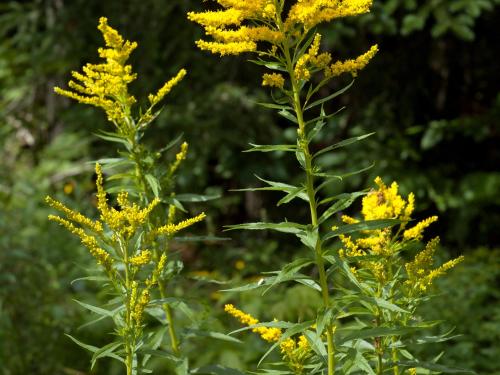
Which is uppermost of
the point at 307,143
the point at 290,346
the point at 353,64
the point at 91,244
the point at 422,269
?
the point at 353,64

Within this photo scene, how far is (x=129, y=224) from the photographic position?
2.29 meters

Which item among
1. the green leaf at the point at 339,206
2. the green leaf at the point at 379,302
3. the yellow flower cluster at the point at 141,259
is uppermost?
the green leaf at the point at 339,206

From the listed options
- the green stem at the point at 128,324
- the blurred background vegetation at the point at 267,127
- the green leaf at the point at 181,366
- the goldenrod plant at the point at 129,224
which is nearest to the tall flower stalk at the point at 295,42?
the goldenrod plant at the point at 129,224

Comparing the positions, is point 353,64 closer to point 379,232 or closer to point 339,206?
point 339,206

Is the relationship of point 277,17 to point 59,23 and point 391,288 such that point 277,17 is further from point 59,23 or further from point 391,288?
point 59,23

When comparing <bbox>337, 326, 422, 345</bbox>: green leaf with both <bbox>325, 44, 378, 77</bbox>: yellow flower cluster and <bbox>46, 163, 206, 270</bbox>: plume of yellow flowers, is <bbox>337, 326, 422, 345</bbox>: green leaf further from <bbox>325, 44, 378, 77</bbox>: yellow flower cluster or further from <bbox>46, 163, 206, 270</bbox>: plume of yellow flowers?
<bbox>325, 44, 378, 77</bbox>: yellow flower cluster

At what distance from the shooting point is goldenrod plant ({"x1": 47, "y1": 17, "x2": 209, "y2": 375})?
203cm

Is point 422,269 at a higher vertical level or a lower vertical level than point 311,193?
lower

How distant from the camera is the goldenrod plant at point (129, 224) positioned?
203 centimetres

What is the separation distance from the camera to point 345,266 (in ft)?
6.32

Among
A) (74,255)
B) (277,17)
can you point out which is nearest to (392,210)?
(277,17)

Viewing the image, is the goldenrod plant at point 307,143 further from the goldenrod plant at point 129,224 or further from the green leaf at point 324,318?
the goldenrod plant at point 129,224

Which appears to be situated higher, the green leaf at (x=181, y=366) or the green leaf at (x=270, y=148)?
the green leaf at (x=270, y=148)

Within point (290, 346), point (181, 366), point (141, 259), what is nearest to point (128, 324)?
point (141, 259)
